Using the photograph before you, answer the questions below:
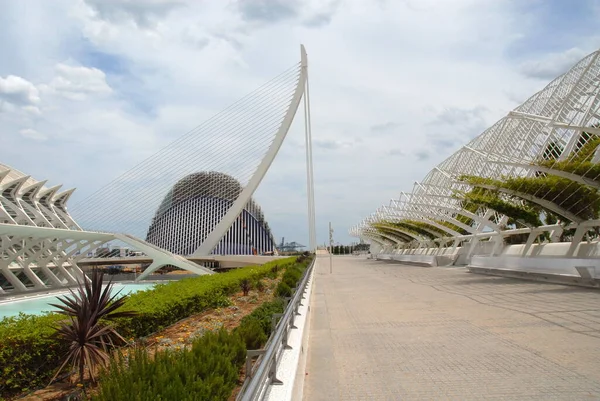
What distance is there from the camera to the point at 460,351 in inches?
238

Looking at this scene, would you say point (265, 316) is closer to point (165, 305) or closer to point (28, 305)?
point (165, 305)

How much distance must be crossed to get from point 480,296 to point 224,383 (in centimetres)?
1057

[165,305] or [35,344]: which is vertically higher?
[165,305]

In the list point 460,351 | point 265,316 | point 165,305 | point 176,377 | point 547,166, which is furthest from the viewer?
point 547,166

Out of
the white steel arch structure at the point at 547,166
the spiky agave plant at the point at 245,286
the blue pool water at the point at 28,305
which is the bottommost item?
the blue pool water at the point at 28,305

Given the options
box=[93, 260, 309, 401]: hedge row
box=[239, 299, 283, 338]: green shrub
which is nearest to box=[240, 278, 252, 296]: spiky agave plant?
box=[239, 299, 283, 338]: green shrub

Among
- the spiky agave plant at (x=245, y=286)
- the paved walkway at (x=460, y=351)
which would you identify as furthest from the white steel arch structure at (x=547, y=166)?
the spiky agave plant at (x=245, y=286)

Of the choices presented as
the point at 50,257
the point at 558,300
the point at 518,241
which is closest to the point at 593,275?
the point at 558,300

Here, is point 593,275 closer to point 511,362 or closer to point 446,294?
point 446,294

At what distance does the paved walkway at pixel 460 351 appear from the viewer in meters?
4.52

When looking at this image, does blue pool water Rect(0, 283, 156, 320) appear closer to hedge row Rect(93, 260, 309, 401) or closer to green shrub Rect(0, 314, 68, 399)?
green shrub Rect(0, 314, 68, 399)

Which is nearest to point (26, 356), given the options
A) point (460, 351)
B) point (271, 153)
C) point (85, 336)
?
point (85, 336)

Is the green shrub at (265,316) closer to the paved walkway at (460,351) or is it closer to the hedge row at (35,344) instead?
the paved walkway at (460,351)

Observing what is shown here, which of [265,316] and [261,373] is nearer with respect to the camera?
[261,373]
